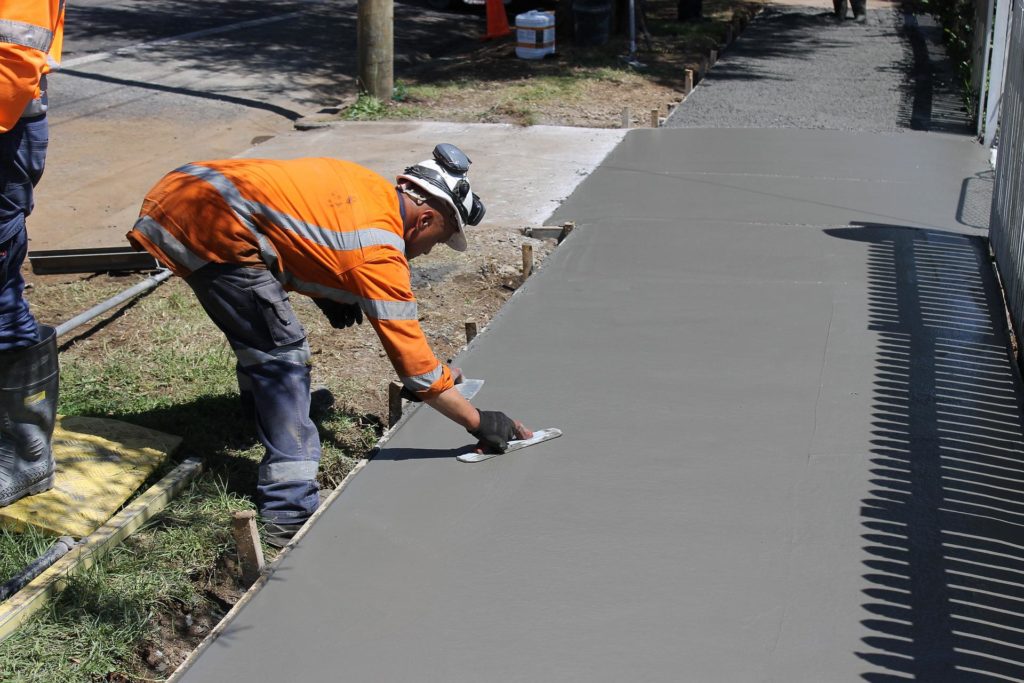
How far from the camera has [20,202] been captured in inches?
154

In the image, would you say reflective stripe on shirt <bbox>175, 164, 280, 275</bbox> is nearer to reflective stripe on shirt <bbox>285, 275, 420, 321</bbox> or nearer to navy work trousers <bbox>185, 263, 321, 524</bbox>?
navy work trousers <bbox>185, 263, 321, 524</bbox>

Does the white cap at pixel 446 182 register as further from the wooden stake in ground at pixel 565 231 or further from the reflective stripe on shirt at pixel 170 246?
the wooden stake in ground at pixel 565 231

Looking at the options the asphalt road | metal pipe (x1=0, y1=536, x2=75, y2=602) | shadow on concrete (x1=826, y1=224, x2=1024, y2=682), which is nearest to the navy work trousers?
metal pipe (x1=0, y1=536, x2=75, y2=602)

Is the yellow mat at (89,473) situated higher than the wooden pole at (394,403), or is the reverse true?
the wooden pole at (394,403)

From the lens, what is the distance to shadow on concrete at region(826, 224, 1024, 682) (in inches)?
126

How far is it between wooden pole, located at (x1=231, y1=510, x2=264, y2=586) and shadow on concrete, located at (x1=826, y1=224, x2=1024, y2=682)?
1911 millimetres

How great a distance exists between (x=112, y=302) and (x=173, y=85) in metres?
7.82

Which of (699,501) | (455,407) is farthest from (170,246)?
Result: (699,501)

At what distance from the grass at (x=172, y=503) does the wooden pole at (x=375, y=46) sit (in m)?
5.31

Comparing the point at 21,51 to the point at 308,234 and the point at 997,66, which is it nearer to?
the point at 308,234

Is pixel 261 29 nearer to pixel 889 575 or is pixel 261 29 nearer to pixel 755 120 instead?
pixel 755 120

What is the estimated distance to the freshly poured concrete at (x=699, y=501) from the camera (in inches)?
126

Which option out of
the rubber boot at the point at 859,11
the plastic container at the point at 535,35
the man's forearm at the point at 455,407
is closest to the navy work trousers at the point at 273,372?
the man's forearm at the point at 455,407

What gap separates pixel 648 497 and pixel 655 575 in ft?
1.69
